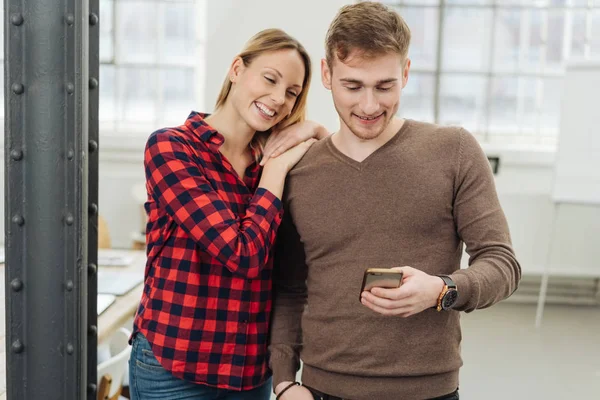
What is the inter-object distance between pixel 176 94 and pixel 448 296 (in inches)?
189

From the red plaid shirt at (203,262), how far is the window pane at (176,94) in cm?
432

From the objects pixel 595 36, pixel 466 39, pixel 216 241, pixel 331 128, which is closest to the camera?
pixel 216 241

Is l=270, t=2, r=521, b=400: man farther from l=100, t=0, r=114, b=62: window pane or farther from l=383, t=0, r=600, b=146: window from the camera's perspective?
l=100, t=0, r=114, b=62: window pane

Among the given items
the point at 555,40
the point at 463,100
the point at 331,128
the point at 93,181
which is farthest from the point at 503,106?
the point at 93,181

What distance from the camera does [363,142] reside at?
1.55 meters

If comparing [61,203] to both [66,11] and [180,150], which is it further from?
[180,150]

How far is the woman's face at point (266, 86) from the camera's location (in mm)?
1626

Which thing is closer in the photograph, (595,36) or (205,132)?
(205,132)

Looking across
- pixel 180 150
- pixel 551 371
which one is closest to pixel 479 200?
pixel 180 150

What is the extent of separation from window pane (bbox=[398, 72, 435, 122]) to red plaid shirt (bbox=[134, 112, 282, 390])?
4.34 meters

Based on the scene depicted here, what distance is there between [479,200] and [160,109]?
4709mm

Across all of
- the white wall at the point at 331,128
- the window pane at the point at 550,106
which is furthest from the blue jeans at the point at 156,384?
the window pane at the point at 550,106

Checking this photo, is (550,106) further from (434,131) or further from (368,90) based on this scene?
(368,90)

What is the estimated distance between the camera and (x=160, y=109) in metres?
5.83
